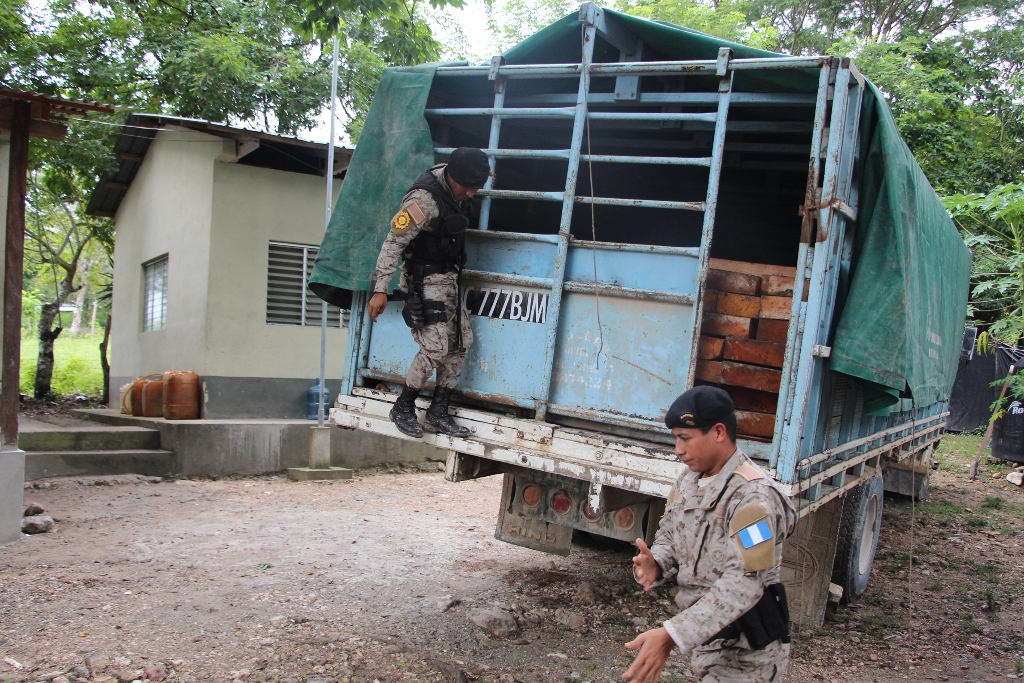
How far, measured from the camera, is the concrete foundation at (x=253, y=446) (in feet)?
27.2

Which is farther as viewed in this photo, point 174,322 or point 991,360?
point 991,360

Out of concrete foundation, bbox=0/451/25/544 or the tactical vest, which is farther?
concrete foundation, bbox=0/451/25/544

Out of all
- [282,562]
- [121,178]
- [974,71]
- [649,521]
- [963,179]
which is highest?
[974,71]

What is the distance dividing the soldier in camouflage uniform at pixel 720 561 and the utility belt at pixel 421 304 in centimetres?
183

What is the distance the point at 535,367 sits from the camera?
3.85m

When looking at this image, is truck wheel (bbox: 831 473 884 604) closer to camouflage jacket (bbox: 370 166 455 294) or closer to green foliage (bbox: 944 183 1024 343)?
→ camouflage jacket (bbox: 370 166 455 294)

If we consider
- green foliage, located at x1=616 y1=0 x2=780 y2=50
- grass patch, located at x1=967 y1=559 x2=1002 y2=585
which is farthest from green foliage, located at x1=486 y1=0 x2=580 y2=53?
grass patch, located at x1=967 y1=559 x2=1002 y2=585

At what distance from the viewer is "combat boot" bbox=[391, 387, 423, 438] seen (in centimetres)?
390

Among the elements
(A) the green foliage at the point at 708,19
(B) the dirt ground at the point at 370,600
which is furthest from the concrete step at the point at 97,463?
(A) the green foliage at the point at 708,19

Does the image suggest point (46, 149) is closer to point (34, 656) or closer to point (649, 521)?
point (34, 656)

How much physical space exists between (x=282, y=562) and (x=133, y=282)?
782cm

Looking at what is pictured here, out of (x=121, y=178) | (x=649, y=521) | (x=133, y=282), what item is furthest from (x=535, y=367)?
(x=121, y=178)

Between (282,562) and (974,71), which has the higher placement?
(974,71)

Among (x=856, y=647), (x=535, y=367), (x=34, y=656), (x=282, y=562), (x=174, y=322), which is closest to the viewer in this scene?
(x=34, y=656)
